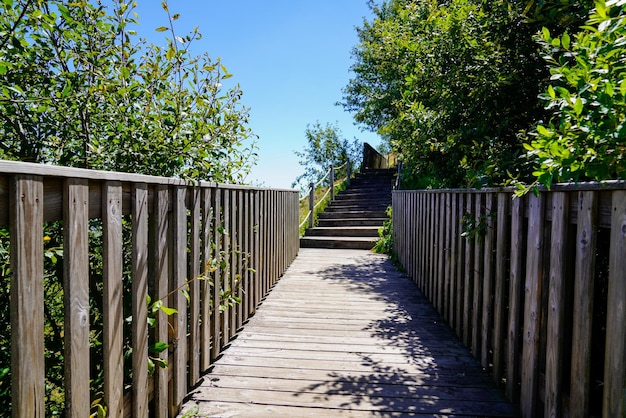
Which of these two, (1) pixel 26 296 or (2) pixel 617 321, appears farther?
(2) pixel 617 321

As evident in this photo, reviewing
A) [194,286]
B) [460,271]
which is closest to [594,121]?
[460,271]

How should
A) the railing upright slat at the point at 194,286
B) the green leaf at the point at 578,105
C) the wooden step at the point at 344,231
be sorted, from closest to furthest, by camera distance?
1. the green leaf at the point at 578,105
2. the railing upright slat at the point at 194,286
3. the wooden step at the point at 344,231

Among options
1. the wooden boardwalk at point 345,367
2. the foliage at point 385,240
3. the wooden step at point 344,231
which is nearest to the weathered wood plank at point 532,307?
the wooden boardwalk at point 345,367

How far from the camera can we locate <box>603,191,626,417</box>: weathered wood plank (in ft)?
4.54

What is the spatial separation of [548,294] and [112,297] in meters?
2.01

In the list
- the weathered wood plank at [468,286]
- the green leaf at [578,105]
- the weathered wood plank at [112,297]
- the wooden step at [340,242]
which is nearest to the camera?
the green leaf at [578,105]

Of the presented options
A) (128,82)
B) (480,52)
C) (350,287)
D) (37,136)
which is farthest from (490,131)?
(37,136)

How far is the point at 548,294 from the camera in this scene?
1952 millimetres

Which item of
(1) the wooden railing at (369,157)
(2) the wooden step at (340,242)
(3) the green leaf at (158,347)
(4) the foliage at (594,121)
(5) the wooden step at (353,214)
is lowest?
(2) the wooden step at (340,242)

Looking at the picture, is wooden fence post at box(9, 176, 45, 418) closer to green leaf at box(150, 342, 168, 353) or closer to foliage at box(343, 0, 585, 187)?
green leaf at box(150, 342, 168, 353)

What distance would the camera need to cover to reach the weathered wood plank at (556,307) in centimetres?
180

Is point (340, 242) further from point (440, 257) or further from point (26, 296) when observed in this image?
point (26, 296)

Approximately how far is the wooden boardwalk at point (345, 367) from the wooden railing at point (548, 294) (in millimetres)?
241

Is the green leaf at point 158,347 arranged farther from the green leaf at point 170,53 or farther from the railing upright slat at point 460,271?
the railing upright slat at point 460,271
